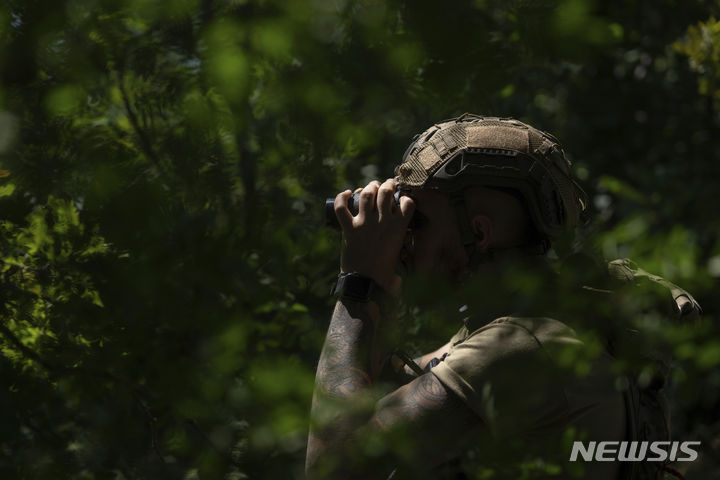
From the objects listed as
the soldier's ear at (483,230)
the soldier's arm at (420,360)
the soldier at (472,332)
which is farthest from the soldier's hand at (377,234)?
the soldier's arm at (420,360)

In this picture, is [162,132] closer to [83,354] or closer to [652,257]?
[83,354]

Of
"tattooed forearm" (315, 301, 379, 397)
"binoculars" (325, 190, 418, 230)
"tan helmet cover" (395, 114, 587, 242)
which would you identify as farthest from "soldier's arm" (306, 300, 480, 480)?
"tan helmet cover" (395, 114, 587, 242)

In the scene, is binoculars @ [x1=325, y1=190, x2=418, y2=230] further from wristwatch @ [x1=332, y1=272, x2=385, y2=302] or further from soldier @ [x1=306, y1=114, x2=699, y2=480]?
wristwatch @ [x1=332, y1=272, x2=385, y2=302]

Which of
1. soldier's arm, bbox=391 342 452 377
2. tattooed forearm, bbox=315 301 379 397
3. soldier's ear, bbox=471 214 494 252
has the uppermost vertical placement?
soldier's ear, bbox=471 214 494 252

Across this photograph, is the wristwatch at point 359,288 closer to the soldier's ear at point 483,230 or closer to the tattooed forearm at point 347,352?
the tattooed forearm at point 347,352

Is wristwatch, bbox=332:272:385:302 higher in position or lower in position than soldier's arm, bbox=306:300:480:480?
higher

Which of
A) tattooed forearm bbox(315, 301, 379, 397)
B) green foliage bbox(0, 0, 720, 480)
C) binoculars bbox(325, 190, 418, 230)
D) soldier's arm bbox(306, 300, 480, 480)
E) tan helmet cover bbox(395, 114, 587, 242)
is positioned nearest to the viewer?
soldier's arm bbox(306, 300, 480, 480)

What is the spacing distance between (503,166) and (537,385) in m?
0.80

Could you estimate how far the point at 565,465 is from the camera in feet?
4.78

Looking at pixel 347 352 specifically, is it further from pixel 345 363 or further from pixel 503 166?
pixel 503 166

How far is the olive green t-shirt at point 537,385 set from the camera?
4.49ft

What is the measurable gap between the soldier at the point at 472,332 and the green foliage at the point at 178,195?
98 millimetres

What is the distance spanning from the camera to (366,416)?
4.44 feet

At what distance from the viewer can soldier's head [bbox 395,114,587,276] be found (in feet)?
6.72
